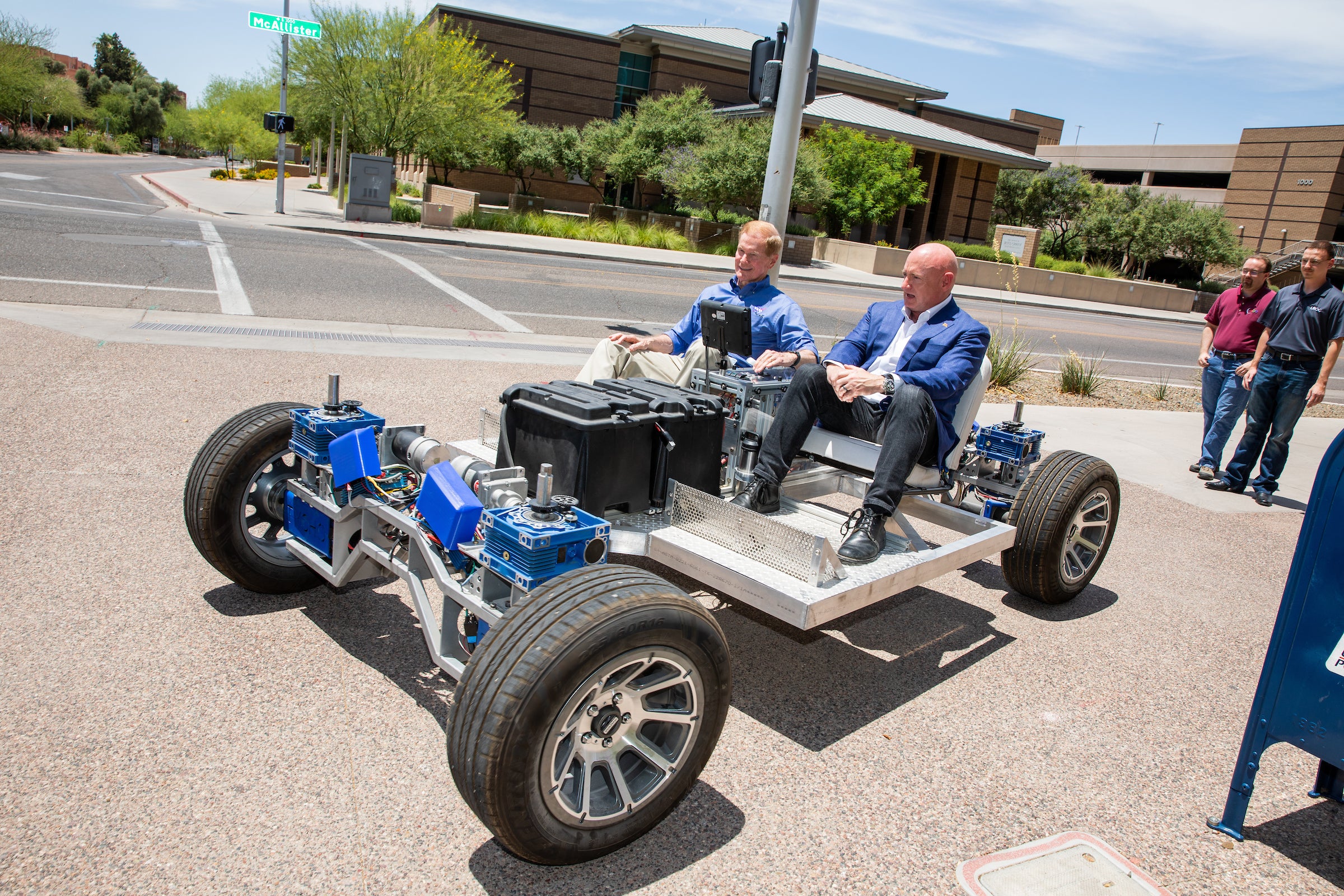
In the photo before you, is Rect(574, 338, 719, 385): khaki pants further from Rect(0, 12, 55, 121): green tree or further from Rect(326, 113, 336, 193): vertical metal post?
Rect(0, 12, 55, 121): green tree

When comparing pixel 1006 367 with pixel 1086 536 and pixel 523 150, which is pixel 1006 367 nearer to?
pixel 1086 536

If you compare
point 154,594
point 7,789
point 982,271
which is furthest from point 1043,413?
point 982,271

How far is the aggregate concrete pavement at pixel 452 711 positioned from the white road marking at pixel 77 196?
22.0 meters

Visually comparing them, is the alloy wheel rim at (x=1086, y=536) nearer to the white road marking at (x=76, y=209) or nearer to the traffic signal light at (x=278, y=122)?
the white road marking at (x=76, y=209)

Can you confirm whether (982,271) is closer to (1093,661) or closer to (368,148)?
(368,148)

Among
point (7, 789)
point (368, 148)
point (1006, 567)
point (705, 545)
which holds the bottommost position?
point (7, 789)

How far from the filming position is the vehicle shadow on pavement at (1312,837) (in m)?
2.91

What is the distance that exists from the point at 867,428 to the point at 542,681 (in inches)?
106

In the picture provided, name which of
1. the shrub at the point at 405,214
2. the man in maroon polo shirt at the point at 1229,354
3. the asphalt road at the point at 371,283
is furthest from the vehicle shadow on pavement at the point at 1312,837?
the shrub at the point at 405,214

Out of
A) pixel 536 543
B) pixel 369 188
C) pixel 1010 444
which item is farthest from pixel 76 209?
pixel 536 543

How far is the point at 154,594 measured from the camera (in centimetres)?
375

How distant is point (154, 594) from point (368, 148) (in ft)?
95.2

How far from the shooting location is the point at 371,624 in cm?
377

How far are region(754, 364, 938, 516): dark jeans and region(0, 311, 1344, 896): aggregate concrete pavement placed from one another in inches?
30.3
